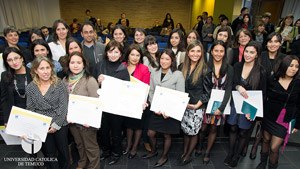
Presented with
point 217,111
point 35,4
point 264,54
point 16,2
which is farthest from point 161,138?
point 35,4

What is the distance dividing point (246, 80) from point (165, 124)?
1.21 metres

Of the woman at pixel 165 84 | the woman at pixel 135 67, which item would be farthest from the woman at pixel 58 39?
the woman at pixel 165 84

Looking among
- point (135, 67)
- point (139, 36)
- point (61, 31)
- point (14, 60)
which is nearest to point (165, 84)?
point (135, 67)

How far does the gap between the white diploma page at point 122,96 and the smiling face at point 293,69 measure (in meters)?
1.70

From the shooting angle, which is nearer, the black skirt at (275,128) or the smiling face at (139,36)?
the black skirt at (275,128)

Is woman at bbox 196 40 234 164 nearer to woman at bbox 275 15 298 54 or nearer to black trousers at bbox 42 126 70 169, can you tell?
black trousers at bbox 42 126 70 169

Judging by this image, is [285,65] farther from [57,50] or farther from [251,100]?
[57,50]

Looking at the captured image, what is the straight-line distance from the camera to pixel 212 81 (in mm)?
2369

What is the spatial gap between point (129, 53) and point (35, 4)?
1084cm

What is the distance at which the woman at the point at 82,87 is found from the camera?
6.98ft

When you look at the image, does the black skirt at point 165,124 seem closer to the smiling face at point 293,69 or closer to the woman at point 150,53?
the woman at point 150,53

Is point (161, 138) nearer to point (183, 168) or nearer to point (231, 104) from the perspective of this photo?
point (183, 168)

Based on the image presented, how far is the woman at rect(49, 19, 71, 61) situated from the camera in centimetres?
290

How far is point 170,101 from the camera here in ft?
7.25
